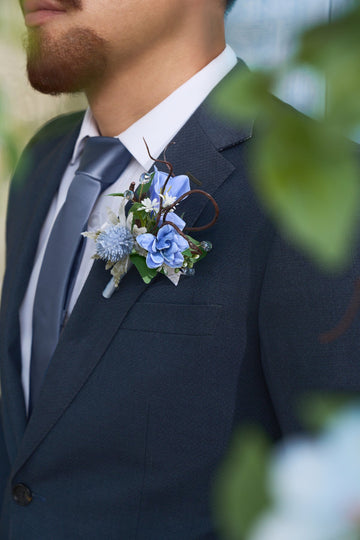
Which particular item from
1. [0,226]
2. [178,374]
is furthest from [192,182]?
[0,226]

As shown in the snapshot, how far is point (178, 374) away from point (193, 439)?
0.09 meters

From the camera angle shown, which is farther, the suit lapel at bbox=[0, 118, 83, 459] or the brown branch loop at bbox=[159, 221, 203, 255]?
the suit lapel at bbox=[0, 118, 83, 459]

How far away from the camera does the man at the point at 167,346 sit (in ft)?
2.39

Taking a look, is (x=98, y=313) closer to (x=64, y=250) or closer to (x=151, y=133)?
(x=64, y=250)

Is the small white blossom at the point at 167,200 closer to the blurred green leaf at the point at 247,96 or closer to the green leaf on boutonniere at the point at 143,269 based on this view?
the green leaf on boutonniere at the point at 143,269

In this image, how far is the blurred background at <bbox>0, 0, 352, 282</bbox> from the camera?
0.48 feet

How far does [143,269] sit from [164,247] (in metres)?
0.06

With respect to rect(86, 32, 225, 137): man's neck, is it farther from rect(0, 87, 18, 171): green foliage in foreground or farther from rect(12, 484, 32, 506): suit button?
rect(0, 87, 18, 171): green foliage in foreground

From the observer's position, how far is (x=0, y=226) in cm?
198

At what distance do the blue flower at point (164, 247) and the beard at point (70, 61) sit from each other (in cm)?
34

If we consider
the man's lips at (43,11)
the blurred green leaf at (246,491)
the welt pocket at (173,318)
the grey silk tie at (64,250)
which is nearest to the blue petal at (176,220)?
the welt pocket at (173,318)

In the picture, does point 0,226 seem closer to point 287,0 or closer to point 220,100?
point 287,0

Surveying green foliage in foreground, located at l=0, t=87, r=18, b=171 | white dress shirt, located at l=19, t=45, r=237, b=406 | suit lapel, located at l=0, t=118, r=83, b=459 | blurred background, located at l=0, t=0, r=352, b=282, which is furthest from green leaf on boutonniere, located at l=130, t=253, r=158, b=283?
green foliage in foreground, located at l=0, t=87, r=18, b=171

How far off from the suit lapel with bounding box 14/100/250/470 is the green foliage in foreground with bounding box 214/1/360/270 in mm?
674
